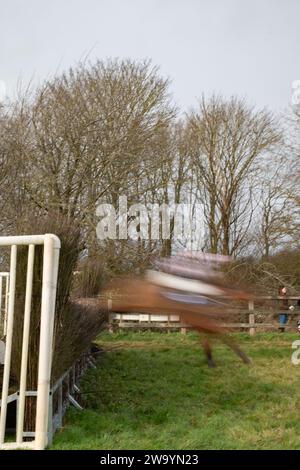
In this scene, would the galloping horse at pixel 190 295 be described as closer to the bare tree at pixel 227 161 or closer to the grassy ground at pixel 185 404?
the grassy ground at pixel 185 404

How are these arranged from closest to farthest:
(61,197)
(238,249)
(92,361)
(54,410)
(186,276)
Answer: (186,276) → (238,249) → (54,410) → (92,361) → (61,197)

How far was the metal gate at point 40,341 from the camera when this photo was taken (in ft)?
13.1

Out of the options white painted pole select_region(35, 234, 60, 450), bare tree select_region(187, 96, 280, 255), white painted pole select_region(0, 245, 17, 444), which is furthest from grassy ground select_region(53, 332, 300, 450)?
bare tree select_region(187, 96, 280, 255)

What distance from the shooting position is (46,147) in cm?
1417

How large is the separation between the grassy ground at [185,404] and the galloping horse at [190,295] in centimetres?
33

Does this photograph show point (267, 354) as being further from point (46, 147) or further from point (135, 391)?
point (46, 147)

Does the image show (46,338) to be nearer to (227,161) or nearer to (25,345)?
(25,345)

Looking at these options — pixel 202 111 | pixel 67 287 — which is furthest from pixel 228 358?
pixel 67 287

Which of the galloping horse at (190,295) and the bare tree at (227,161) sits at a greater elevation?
the bare tree at (227,161)

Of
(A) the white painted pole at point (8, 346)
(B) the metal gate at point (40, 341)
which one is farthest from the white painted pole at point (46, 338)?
(A) the white painted pole at point (8, 346)

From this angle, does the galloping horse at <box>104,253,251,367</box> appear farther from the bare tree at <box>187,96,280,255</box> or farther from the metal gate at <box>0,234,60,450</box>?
the metal gate at <box>0,234,60,450</box>

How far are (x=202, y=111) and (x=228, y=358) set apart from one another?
187 inches

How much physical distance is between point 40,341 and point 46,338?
0.08 m

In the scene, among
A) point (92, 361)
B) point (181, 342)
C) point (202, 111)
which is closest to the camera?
point (202, 111)
